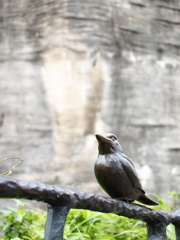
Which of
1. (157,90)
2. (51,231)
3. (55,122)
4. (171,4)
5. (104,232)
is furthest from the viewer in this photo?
(171,4)

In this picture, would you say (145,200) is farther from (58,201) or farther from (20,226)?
(20,226)

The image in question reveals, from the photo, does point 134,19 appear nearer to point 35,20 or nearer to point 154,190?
point 35,20

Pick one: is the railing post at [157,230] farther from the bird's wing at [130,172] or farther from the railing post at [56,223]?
the railing post at [56,223]

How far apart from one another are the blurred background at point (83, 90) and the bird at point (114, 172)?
120 cm

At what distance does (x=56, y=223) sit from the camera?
0.78 meters

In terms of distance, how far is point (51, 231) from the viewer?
78 centimetres

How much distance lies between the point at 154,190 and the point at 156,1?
4.60 feet

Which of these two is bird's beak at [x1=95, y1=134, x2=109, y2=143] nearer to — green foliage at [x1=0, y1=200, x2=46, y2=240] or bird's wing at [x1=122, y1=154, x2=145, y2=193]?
bird's wing at [x1=122, y1=154, x2=145, y2=193]

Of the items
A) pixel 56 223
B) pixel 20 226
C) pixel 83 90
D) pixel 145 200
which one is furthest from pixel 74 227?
pixel 83 90

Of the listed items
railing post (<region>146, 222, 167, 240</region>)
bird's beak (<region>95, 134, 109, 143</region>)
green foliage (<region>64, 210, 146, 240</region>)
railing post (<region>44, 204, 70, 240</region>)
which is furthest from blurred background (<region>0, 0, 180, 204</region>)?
railing post (<region>44, 204, 70, 240</region>)

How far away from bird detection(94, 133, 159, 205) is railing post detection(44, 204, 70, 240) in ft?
0.64

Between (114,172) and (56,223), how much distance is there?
0.25 metres

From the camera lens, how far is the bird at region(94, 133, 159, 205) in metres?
0.96

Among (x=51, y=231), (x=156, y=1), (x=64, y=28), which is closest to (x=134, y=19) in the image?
(x=156, y=1)
